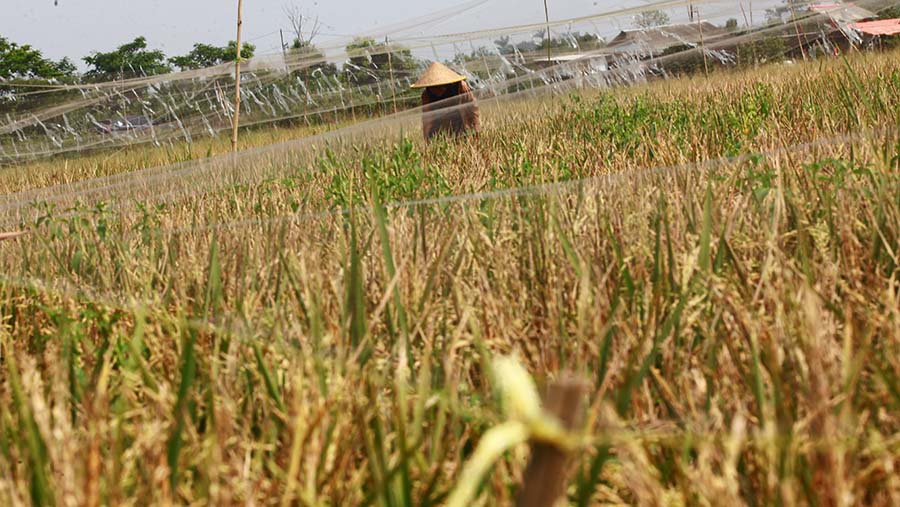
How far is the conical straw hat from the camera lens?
246 inches

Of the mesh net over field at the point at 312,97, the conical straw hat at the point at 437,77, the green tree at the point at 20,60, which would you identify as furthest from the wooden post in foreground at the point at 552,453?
the green tree at the point at 20,60

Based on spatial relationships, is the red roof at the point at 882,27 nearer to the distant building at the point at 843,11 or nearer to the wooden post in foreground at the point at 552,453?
the distant building at the point at 843,11

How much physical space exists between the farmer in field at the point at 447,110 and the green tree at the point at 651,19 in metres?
1.18

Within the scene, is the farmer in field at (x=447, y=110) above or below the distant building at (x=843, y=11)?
below

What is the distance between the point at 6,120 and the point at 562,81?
13.2 feet

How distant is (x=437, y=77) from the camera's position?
6309mm

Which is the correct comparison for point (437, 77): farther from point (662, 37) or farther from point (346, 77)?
point (662, 37)

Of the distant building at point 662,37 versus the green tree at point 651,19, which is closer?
the green tree at point 651,19

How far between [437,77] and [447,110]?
19.2 inches

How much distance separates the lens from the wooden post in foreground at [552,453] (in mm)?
453

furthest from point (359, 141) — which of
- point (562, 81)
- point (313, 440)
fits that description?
point (313, 440)

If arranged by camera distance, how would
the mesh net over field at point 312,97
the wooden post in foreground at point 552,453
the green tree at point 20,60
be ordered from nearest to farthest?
1. the wooden post in foreground at point 552,453
2. the mesh net over field at point 312,97
3. the green tree at point 20,60

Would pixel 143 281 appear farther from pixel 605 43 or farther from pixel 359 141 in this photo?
pixel 605 43

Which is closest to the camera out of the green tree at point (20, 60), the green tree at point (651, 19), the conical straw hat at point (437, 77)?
the green tree at point (651, 19)
